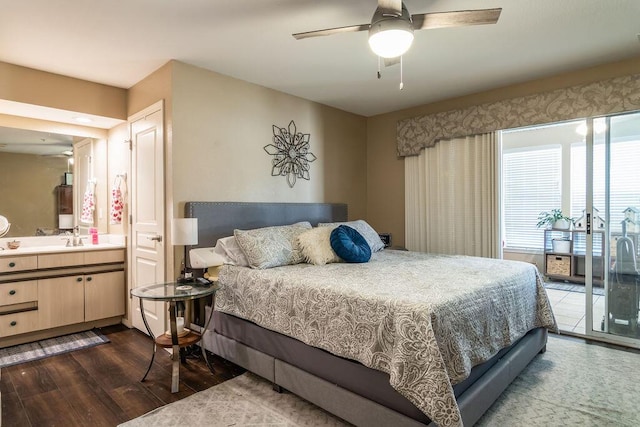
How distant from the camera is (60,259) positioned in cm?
342

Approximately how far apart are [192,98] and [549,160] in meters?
6.00

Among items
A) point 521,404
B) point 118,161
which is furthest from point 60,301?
point 521,404

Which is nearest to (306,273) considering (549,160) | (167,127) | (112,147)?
(167,127)

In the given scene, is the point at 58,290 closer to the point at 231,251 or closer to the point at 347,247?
the point at 231,251

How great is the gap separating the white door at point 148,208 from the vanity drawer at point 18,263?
0.82 metres

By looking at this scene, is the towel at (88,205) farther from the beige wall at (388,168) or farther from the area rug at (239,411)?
the beige wall at (388,168)

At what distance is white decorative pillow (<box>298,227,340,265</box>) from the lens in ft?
9.98

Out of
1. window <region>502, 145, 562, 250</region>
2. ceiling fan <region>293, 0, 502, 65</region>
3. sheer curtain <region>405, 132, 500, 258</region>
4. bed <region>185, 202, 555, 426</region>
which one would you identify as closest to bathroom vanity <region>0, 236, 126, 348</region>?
bed <region>185, 202, 555, 426</region>

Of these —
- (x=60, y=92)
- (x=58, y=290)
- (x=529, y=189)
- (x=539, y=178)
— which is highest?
(x=60, y=92)

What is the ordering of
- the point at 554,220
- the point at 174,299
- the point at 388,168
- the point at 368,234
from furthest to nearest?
1. the point at 554,220
2. the point at 388,168
3. the point at 368,234
4. the point at 174,299

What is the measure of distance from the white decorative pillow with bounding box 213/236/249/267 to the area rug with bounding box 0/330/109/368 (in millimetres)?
1505

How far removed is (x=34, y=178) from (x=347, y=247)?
3.52 meters

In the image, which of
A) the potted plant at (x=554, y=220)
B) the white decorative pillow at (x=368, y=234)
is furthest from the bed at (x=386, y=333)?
the potted plant at (x=554, y=220)

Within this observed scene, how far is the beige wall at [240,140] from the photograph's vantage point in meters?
3.21
